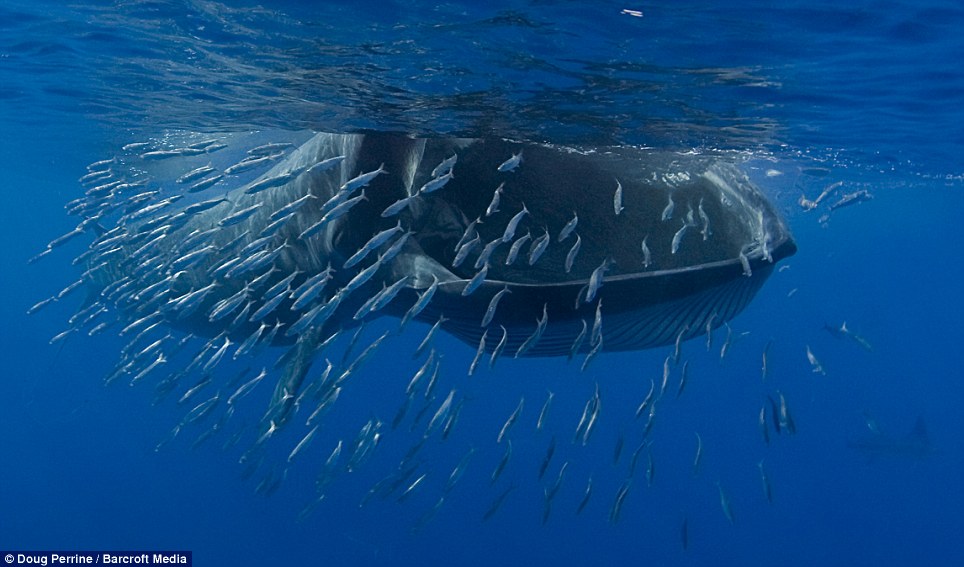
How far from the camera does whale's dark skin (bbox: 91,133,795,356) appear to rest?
5371mm

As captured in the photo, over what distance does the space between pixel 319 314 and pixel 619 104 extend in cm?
530

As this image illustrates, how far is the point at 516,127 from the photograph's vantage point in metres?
10.1

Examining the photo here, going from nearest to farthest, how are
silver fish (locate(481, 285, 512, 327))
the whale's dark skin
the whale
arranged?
silver fish (locate(481, 285, 512, 327)) → the whale's dark skin → the whale

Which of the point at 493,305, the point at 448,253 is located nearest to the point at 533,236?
the point at 448,253

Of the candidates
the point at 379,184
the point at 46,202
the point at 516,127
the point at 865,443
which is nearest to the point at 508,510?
the point at 865,443

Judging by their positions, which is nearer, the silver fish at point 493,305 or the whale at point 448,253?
the silver fish at point 493,305

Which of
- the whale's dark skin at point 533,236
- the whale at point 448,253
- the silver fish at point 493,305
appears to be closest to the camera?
the silver fish at point 493,305

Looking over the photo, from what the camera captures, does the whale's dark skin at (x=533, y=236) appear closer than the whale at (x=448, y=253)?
Yes

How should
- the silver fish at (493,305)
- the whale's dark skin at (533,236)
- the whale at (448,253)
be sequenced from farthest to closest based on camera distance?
the whale at (448,253) → the whale's dark skin at (533,236) → the silver fish at (493,305)

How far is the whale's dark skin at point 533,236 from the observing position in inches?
211

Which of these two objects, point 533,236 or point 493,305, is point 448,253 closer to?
point 533,236

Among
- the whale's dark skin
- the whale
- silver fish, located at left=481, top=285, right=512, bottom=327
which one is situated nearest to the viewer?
silver fish, located at left=481, top=285, right=512, bottom=327

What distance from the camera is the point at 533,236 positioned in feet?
22.9

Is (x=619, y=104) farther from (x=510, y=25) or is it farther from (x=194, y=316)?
(x=194, y=316)
